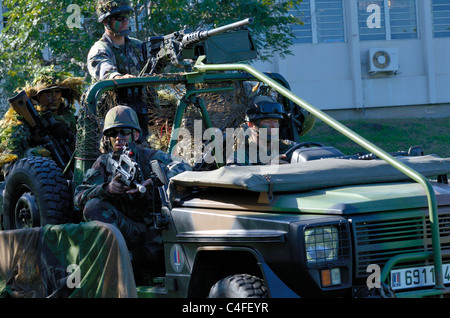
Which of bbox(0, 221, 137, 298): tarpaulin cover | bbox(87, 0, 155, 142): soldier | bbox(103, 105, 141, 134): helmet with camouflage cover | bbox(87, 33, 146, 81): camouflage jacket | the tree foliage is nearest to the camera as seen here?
bbox(0, 221, 137, 298): tarpaulin cover

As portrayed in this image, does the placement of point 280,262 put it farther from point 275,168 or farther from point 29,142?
point 29,142

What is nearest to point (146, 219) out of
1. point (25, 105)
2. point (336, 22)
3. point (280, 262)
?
point (280, 262)

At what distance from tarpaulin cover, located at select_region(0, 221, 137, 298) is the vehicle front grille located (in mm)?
1309

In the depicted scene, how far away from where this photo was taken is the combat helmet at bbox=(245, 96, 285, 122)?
6387 mm

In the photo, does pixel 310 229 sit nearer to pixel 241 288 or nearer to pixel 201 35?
pixel 241 288

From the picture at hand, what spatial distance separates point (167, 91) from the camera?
270 inches

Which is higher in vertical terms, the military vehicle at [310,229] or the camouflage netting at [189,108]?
the camouflage netting at [189,108]

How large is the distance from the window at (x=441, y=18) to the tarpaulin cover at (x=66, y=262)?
15392 mm

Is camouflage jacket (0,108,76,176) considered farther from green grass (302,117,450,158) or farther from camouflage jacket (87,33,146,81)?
green grass (302,117,450,158)

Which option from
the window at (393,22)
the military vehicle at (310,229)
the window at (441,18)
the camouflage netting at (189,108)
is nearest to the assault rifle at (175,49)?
the camouflage netting at (189,108)

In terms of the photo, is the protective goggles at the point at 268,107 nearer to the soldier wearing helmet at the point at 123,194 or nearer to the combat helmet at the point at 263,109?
the combat helmet at the point at 263,109

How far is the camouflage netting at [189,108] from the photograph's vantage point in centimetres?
658

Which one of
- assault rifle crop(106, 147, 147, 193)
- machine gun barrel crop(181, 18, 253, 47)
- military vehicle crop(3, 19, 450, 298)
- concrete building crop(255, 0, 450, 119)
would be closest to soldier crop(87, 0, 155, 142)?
machine gun barrel crop(181, 18, 253, 47)

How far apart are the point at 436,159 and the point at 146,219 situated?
2.03 metres
